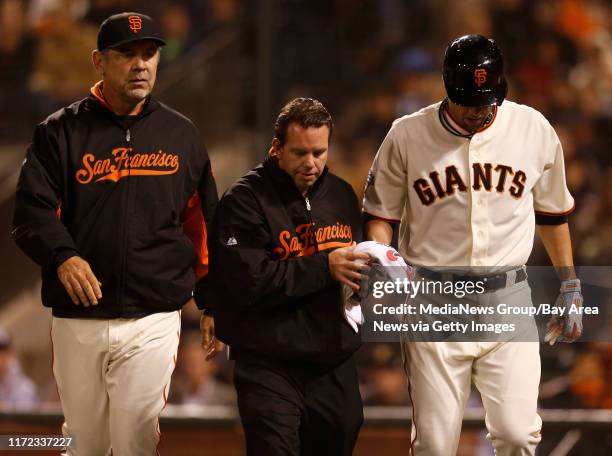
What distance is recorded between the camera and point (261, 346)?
3.50 metres

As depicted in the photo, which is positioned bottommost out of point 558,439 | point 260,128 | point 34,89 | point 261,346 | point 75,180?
point 558,439

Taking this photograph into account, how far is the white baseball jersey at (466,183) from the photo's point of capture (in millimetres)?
3574

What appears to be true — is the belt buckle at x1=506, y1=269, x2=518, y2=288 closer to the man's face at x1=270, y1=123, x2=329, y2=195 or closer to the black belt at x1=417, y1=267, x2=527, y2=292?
the black belt at x1=417, y1=267, x2=527, y2=292

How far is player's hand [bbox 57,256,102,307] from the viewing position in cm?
344

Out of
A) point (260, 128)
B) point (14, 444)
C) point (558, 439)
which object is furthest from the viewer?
point (260, 128)

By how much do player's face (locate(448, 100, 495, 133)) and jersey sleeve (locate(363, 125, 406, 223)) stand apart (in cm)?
20

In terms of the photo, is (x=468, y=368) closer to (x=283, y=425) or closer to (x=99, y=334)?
(x=283, y=425)

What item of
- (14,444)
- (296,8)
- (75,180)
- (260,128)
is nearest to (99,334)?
(75,180)

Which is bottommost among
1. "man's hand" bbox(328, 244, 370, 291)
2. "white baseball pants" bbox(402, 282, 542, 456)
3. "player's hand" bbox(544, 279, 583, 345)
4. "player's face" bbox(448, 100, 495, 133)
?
"white baseball pants" bbox(402, 282, 542, 456)

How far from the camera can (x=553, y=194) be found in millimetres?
3727

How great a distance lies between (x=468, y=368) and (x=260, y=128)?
2.59m

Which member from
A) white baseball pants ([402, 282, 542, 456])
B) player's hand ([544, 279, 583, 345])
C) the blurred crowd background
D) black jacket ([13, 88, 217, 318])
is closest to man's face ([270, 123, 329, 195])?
black jacket ([13, 88, 217, 318])

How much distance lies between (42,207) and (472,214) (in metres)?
1.31

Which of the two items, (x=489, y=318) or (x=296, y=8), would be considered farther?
(x=296, y=8)
